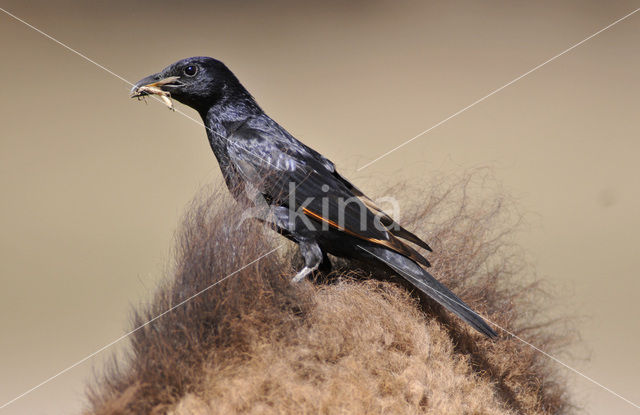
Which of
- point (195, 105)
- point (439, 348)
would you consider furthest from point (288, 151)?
point (439, 348)

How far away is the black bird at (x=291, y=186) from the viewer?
6.38 feet

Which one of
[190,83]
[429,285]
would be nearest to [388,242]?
[429,285]

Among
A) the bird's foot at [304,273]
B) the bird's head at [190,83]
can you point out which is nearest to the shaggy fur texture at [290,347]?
the bird's foot at [304,273]

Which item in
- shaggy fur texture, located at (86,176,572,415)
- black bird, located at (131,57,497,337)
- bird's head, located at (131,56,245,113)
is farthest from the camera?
bird's head, located at (131,56,245,113)

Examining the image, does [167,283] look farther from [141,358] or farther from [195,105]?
[195,105]

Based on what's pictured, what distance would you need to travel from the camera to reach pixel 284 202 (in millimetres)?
1979

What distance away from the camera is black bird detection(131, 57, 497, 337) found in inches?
76.5

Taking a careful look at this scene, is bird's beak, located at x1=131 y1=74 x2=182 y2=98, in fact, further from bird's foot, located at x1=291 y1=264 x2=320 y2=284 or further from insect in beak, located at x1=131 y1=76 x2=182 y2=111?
bird's foot, located at x1=291 y1=264 x2=320 y2=284

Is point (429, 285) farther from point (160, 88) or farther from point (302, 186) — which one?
point (160, 88)

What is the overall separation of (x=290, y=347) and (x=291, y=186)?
0.54m

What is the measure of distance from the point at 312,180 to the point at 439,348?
2.06ft

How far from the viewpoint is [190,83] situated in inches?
83.5

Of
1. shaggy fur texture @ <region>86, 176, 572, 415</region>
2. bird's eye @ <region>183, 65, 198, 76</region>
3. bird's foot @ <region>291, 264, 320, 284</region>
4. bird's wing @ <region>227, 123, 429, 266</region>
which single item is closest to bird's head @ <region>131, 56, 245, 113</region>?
bird's eye @ <region>183, 65, 198, 76</region>

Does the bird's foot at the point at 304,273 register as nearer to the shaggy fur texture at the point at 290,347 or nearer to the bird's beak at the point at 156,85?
the shaggy fur texture at the point at 290,347
